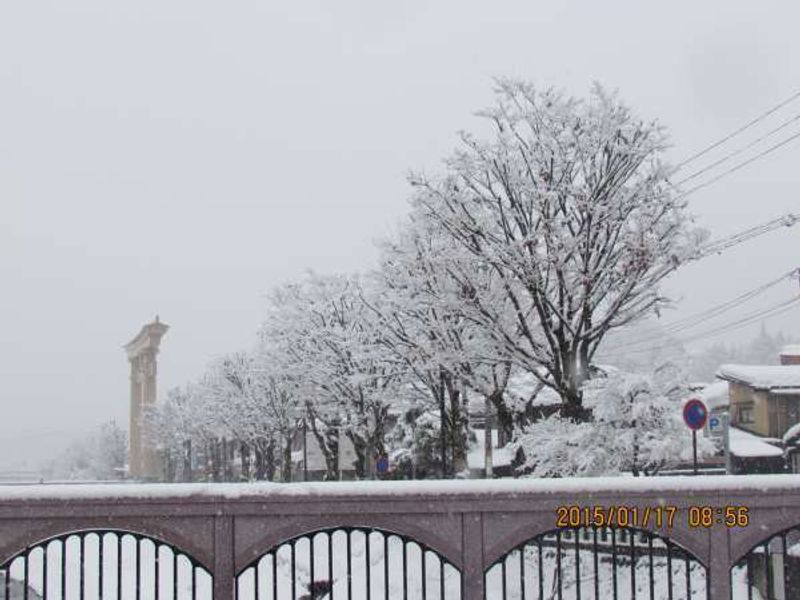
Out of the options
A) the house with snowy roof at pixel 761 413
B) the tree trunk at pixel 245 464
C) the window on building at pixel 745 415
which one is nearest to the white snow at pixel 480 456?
the house with snowy roof at pixel 761 413

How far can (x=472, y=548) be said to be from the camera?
9.84 meters

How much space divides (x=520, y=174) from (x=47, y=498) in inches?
623

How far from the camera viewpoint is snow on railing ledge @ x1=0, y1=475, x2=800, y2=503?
31.7ft

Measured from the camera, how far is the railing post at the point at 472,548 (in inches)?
387

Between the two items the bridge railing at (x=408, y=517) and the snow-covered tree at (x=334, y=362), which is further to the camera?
the snow-covered tree at (x=334, y=362)

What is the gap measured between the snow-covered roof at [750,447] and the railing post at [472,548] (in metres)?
32.9

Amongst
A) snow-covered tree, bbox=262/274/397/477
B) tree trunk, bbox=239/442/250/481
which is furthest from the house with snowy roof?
tree trunk, bbox=239/442/250/481

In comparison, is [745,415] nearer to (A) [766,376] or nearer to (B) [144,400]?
(A) [766,376]

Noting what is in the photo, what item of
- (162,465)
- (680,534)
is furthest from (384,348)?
(162,465)

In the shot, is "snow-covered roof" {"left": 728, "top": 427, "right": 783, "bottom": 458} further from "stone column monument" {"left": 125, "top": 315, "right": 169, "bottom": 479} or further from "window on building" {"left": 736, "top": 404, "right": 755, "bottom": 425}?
"stone column monument" {"left": 125, "top": 315, "right": 169, "bottom": 479}

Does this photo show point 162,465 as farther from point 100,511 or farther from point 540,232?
point 100,511
